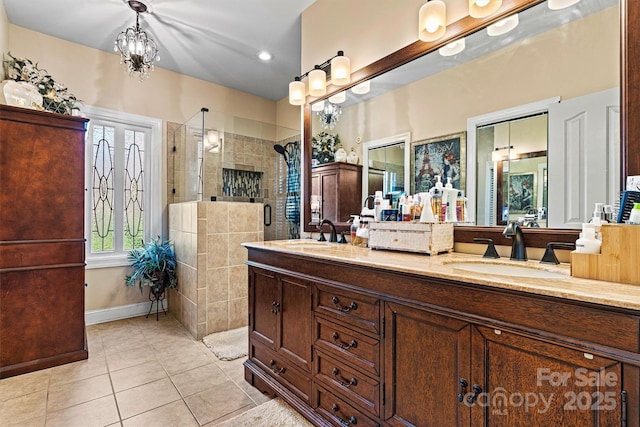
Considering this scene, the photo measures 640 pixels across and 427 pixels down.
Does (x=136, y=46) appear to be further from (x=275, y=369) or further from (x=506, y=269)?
(x=506, y=269)

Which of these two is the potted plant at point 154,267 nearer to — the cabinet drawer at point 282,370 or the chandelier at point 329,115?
the cabinet drawer at point 282,370

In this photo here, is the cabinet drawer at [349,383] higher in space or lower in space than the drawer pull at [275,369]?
higher

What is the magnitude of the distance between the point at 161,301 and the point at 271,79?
313 centimetres

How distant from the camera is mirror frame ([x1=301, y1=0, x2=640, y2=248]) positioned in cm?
112

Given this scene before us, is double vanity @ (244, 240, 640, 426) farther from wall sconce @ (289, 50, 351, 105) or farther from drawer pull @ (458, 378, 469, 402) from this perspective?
wall sconce @ (289, 50, 351, 105)

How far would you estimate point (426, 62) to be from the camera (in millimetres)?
1810

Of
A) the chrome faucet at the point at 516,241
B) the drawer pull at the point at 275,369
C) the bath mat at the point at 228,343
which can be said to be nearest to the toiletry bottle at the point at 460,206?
the chrome faucet at the point at 516,241

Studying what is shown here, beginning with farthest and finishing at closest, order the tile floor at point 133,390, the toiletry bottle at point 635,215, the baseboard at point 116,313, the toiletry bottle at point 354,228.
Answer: the baseboard at point 116,313, the toiletry bottle at point 354,228, the tile floor at point 133,390, the toiletry bottle at point 635,215

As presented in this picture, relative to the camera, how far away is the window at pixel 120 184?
339 cm

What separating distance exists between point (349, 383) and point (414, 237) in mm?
Answer: 769

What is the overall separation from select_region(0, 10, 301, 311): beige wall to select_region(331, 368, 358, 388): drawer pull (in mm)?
3092

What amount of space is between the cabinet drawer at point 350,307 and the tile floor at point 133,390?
939mm

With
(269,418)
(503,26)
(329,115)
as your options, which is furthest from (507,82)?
(269,418)

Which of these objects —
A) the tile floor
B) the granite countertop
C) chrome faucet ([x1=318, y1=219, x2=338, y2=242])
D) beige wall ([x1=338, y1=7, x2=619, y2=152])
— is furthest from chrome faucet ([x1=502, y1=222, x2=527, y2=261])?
the tile floor
